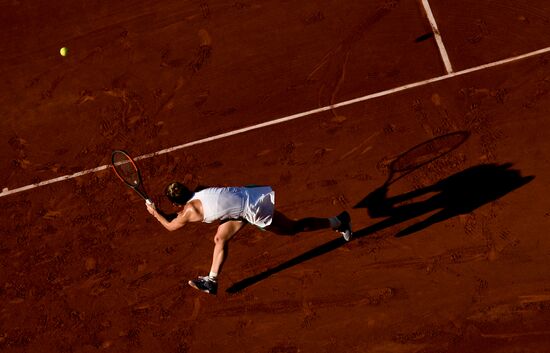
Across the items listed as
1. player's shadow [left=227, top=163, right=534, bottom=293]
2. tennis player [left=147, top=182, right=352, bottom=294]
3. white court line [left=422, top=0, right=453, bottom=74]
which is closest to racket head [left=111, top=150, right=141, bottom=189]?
tennis player [left=147, top=182, right=352, bottom=294]

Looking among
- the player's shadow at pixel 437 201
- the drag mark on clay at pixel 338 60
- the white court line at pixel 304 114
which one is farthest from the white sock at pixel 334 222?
the drag mark on clay at pixel 338 60

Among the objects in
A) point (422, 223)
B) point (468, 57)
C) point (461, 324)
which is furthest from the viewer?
point (468, 57)

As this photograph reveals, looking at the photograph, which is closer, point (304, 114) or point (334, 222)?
point (334, 222)

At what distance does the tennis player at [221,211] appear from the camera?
7.49 meters

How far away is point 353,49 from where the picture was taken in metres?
9.48

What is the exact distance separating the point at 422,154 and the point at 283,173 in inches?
78.1

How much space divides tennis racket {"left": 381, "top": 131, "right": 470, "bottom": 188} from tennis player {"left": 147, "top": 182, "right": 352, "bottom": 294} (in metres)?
1.83

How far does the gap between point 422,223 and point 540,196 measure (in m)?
1.61

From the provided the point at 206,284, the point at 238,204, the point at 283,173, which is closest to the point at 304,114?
the point at 283,173

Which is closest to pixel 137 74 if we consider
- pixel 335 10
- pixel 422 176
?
pixel 335 10

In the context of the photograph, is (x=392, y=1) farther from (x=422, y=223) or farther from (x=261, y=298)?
(x=261, y=298)

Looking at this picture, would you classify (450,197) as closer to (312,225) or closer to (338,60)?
(312,225)

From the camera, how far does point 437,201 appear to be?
8547 millimetres

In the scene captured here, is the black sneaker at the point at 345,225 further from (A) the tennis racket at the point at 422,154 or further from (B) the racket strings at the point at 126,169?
(B) the racket strings at the point at 126,169
